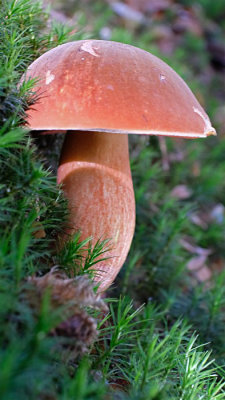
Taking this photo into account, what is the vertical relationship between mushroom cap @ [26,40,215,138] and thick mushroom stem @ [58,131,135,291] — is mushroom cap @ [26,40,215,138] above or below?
above

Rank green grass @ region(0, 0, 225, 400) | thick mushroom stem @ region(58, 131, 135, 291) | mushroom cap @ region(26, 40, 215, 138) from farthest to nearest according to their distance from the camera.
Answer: thick mushroom stem @ region(58, 131, 135, 291) → mushroom cap @ region(26, 40, 215, 138) → green grass @ region(0, 0, 225, 400)

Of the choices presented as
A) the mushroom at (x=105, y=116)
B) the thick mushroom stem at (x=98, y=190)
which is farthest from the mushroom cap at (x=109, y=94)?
the thick mushroom stem at (x=98, y=190)

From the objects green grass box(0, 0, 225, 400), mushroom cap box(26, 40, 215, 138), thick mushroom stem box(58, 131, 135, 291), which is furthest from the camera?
thick mushroom stem box(58, 131, 135, 291)

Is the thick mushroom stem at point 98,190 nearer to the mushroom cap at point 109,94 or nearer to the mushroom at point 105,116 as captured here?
the mushroom at point 105,116

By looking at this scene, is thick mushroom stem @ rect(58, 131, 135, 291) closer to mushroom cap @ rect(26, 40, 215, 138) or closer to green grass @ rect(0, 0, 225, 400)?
green grass @ rect(0, 0, 225, 400)

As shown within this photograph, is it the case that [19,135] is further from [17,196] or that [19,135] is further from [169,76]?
[169,76]

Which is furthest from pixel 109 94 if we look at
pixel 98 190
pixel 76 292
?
pixel 76 292

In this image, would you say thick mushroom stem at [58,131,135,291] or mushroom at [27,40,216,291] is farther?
thick mushroom stem at [58,131,135,291]

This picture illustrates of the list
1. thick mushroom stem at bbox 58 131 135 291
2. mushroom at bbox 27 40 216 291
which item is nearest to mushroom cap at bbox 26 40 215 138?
mushroom at bbox 27 40 216 291

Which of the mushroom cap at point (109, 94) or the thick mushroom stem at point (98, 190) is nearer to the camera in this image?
the mushroom cap at point (109, 94)

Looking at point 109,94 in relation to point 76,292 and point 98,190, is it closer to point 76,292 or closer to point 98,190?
point 98,190
